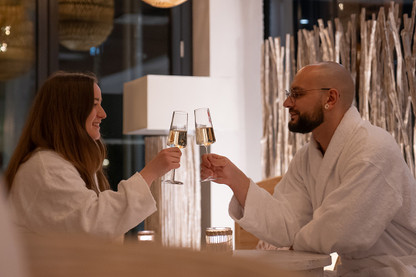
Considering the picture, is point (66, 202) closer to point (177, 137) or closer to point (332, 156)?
point (177, 137)

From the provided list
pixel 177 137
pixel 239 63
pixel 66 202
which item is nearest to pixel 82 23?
pixel 239 63

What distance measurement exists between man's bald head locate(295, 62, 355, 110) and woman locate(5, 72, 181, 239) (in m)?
0.59

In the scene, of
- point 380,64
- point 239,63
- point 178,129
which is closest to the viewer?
point 178,129

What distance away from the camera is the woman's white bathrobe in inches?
74.1

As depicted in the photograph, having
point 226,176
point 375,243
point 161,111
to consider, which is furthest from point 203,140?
point 161,111

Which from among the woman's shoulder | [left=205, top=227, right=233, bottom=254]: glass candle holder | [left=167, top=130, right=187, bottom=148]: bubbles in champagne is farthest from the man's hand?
the woman's shoulder

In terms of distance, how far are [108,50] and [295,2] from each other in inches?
63.1

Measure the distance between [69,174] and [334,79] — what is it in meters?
0.98

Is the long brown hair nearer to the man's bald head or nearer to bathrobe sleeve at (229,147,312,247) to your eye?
bathrobe sleeve at (229,147,312,247)

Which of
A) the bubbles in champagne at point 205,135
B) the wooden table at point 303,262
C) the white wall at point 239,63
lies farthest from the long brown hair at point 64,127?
the white wall at point 239,63

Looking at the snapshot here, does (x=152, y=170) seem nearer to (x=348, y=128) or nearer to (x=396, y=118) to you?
(x=348, y=128)

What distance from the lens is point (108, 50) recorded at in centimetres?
542

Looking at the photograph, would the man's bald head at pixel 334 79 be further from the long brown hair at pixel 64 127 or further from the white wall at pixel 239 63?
the white wall at pixel 239 63

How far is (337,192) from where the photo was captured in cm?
196
